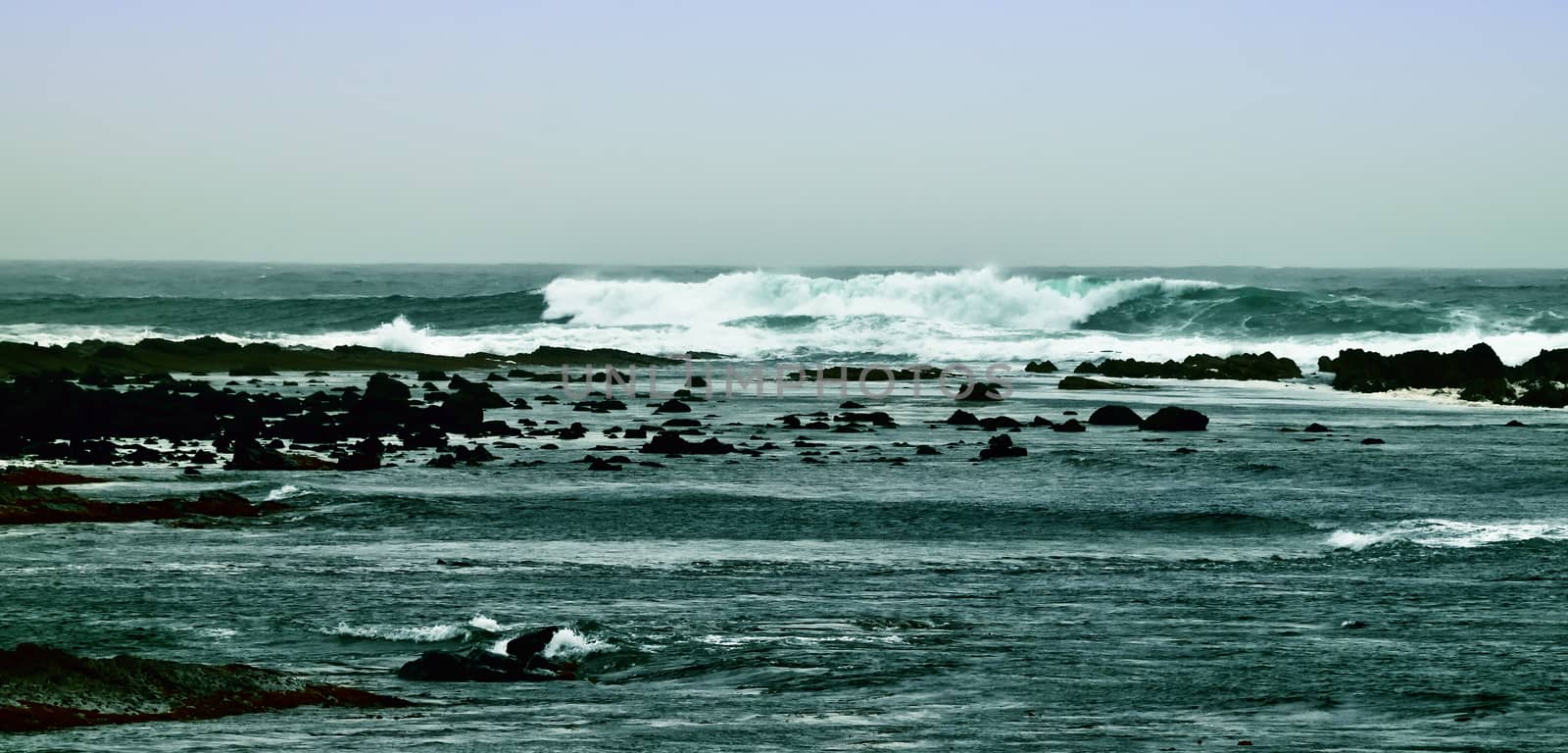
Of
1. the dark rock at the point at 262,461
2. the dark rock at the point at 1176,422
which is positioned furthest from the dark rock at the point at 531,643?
the dark rock at the point at 1176,422

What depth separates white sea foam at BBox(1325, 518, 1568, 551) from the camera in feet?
71.7

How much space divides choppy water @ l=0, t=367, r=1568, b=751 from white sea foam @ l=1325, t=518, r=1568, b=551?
3.6 inches

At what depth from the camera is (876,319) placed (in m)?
91.6

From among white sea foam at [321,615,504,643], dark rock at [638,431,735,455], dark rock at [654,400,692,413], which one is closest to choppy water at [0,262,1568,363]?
dark rock at [654,400,692,413]

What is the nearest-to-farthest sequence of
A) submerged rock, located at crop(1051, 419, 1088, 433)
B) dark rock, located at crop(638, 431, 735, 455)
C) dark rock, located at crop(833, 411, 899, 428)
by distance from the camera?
1. dark rock, located at crop(638, 431, 735, 455)
2. submerged rock, located at crop(1051, 419, 1088, 433)
3. dark rock, located at crop(833, 411, 899, 428)

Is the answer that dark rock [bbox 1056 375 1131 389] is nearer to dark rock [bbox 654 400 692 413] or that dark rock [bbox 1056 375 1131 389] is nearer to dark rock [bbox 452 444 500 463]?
dark rock [bbox 654 400 692 413]

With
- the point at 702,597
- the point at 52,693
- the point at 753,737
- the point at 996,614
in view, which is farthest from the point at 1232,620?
the point at 52,693

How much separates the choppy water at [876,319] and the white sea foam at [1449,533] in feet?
167

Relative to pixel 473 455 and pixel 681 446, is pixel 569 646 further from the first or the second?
pixel 681 446

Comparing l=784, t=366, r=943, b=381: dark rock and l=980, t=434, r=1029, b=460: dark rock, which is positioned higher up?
l=980, t=434, r=1029, b=460: dark rock

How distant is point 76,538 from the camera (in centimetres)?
2105

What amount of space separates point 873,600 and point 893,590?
696 millimetres

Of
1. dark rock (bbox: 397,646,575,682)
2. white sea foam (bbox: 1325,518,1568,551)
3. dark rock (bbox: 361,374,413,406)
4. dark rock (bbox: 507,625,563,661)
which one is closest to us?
dark rock (bbox: 397,646,575,682)

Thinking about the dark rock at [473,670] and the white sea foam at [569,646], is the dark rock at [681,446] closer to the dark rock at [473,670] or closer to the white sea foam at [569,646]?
the white sea foam at [569,646]
